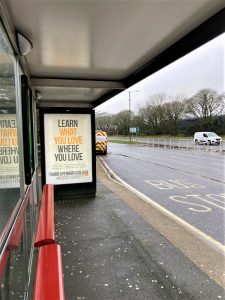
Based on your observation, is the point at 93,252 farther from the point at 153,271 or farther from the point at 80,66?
the point at 80,66

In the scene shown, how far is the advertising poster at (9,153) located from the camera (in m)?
2.21

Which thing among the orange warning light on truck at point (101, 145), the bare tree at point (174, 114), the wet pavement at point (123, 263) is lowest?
the wet pavement at point (123, 263)

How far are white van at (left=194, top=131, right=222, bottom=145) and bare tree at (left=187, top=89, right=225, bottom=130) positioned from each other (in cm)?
1637

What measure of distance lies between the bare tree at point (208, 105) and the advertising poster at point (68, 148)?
49.5m

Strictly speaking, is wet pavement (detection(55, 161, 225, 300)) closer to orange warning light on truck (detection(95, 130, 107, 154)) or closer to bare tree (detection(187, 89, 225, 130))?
orange warning light on truck (detection(95, 130, 107, 154))

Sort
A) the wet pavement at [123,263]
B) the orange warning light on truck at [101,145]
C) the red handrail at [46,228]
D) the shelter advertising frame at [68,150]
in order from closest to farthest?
the red handrail at [46,228], the wet pavement at [123,263], the shelter advertising frame at [68,150], the orange warning light on truck at [101,145]

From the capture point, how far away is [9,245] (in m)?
1.87

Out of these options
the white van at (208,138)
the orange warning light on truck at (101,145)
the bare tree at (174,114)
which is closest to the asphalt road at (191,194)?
the orange warning light on truck at (101,145)

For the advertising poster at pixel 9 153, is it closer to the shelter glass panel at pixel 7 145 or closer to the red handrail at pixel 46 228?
the shelter glass panel at pixel 7 145

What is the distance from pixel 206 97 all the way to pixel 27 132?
176 feet

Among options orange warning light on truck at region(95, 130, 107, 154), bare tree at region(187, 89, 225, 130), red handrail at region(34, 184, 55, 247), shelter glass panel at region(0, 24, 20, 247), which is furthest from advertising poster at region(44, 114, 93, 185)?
bare tree at region(187, 89, 225, 130)

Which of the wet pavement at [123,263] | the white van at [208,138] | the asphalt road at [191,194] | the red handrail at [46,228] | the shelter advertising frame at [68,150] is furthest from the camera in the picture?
the white van at [208,138]

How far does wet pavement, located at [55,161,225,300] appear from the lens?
9.87ft

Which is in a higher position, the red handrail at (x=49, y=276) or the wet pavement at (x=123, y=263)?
the red handrail at (x=49, y=276)
